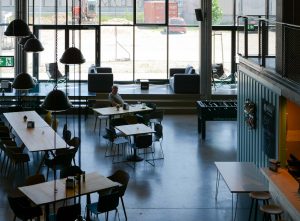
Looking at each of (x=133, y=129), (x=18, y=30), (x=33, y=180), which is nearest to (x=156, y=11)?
(x=133, y=129)

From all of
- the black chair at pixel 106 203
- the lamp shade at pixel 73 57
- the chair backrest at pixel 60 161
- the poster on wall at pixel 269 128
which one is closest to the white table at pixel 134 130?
the chair backrest at pixel 60 161

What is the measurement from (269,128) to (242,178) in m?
1.04

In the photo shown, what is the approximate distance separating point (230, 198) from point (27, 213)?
425 centimetres

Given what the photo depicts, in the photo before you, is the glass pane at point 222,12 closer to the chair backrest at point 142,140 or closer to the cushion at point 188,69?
the cushion at point 188,69

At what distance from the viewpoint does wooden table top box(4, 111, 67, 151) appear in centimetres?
1318

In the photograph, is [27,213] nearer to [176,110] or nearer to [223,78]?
[176,110]

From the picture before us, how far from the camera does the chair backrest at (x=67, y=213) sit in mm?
10008

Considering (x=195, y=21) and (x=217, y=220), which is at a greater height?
(x=195, y=21)

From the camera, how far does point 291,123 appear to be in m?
12.1

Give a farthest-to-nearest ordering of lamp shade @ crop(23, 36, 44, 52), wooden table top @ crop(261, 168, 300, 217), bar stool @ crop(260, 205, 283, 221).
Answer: lamp shade @ crop(23, 36, 44, 52) < bar stool @ crop(260, 205, 283, 221) < wooden table top @ crop(261, 168, 300, 217)

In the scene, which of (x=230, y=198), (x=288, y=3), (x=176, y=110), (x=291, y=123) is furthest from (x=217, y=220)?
(x=176, y=110)

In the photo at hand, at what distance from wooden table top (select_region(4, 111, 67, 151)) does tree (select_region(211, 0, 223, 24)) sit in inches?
400

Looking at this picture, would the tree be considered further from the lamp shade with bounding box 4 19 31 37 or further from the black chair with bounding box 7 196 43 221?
the black chair with bounding box 7 196 43 221

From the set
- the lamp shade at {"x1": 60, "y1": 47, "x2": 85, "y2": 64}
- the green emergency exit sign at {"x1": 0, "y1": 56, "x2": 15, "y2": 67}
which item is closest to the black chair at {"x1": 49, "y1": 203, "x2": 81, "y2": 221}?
the lamp shade at {"x1": 60, "y1": 47, "x2": 85, "y2": 64}
